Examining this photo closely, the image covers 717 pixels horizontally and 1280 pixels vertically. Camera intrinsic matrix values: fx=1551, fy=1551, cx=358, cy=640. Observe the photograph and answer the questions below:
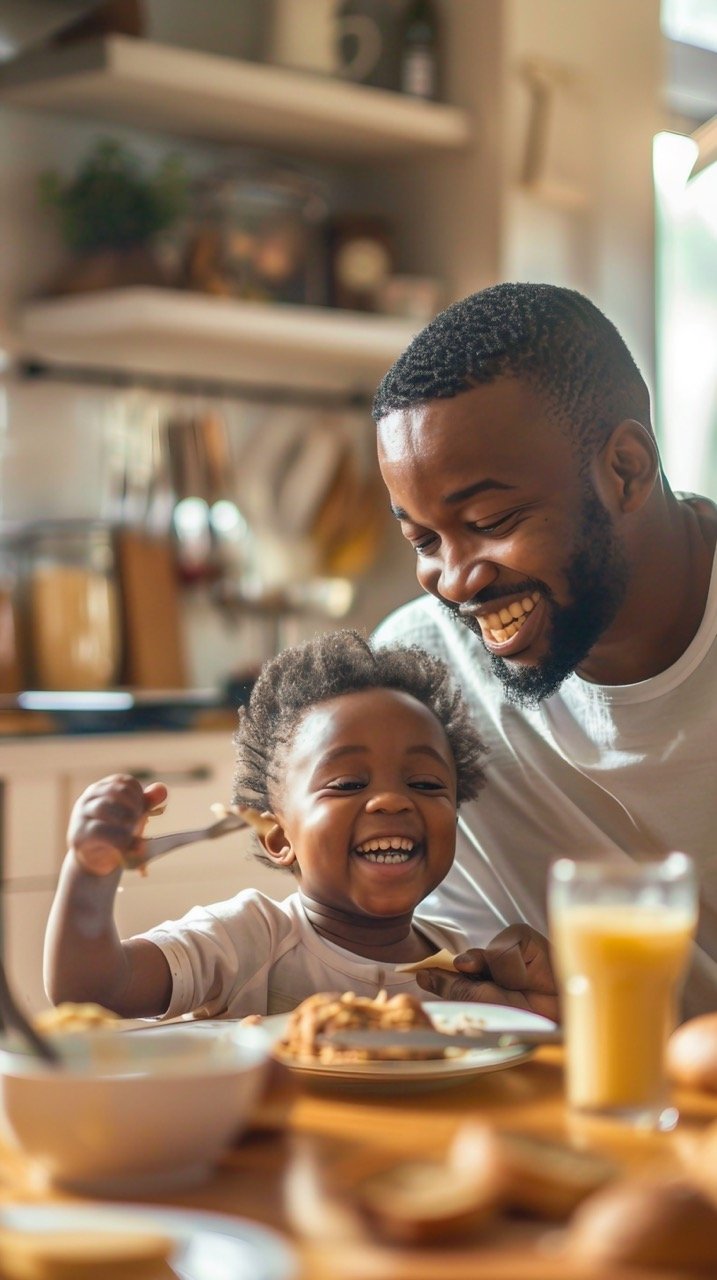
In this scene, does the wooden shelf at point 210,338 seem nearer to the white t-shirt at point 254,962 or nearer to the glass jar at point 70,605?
the glass jar at point 70,605

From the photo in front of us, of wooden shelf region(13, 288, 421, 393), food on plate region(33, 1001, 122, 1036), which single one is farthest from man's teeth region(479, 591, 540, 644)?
wooden shelf region(13, 288, 421, 393)

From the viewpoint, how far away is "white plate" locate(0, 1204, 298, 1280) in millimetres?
531

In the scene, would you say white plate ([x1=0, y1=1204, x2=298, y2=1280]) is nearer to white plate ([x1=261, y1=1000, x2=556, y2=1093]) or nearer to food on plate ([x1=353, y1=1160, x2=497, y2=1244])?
food on plate ([x1=353, y1=1160, x2=497, y2=1244])

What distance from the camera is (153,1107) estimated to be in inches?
25.4

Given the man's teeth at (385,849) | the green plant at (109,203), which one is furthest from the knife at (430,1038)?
the green plant at (109,203)

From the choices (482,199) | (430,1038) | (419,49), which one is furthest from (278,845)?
(419,49)

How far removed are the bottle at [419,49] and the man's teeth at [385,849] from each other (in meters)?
2.42

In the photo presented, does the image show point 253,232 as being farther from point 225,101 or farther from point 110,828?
point 110,828

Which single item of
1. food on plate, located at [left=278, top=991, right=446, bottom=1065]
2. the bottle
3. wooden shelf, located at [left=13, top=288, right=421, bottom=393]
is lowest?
food on plate, located at [left=278, top=991, right=446, bottom=1065]

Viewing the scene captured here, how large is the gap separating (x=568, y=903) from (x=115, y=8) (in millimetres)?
2524

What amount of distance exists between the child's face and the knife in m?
0.34

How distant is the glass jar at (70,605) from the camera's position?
2902 mm

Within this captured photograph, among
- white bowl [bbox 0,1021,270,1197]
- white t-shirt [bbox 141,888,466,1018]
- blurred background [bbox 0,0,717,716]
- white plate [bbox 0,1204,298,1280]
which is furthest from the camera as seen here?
blurred background [bbox 0,0,717,716]

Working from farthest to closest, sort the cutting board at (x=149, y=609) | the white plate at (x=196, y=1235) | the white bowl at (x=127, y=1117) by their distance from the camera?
the cutting board at (x=149, y=609)
the white bowl at (x=127, y=1117)
the white plate at (x=196, y=1235)
